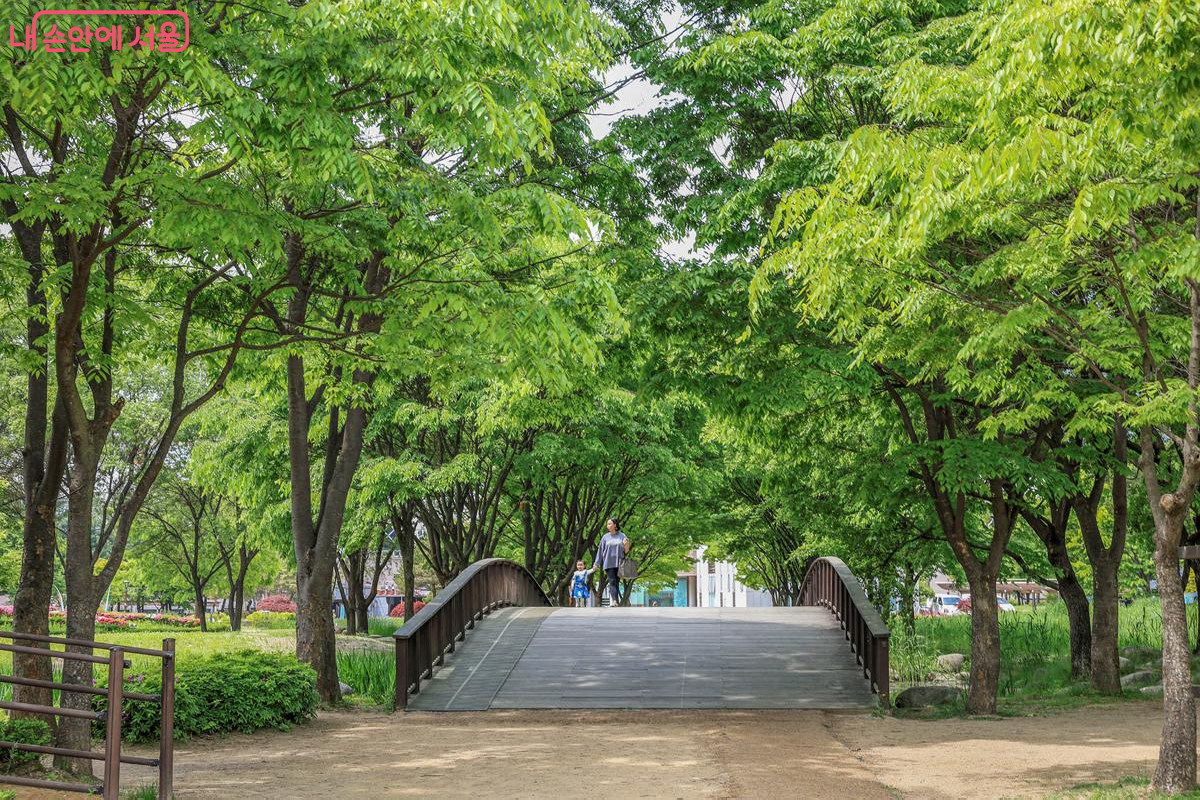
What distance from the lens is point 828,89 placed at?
13055 millimetres

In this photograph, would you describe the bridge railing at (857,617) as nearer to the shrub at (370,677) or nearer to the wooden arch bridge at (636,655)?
the wooden arch bridge at (636,655)

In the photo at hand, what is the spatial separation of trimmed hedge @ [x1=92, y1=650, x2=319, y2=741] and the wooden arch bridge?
1.99 meters

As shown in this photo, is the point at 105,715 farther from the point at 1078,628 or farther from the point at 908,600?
the point at 908,600

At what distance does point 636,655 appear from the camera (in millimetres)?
16109

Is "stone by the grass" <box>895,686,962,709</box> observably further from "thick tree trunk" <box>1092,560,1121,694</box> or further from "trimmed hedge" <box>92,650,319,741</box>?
"trimmed hedge" <box>92,650,319,741</box>

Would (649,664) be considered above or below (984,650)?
below

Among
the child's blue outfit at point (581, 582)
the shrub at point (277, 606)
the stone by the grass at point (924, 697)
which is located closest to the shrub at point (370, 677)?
the stone by the grass at point (924, 697)

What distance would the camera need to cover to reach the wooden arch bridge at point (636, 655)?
1377cm

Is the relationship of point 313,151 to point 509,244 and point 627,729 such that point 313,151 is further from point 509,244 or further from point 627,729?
point 627,729

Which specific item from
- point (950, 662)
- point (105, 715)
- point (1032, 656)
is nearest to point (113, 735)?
point (105, 715)

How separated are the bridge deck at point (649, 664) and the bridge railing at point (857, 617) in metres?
0.21

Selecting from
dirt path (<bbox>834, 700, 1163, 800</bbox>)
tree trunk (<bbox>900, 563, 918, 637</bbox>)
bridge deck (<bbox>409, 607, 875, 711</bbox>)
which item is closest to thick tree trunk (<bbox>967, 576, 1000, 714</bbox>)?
dirt path (<bbox>834, 700, 1163, 800</bbox>)

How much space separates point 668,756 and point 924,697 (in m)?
6.30

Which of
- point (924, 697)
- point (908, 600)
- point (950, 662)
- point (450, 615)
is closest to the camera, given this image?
point (924, 697)
